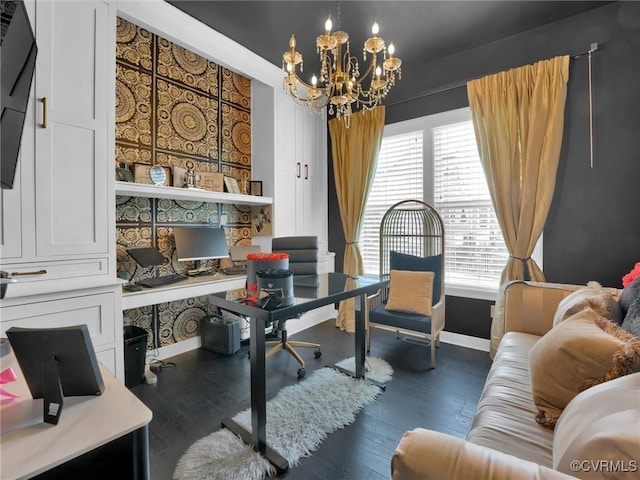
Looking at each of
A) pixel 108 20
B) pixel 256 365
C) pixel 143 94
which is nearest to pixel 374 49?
pixel 108 20

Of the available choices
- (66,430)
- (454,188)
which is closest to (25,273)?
(66,430)

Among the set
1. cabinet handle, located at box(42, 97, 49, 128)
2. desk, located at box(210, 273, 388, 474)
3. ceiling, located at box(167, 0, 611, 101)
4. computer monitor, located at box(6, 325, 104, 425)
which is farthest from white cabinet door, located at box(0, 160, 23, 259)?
ceiling, located at box(167, 0, 611, 101)

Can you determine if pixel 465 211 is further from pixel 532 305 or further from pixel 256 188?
pixel 256 188

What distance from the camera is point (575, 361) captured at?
1.09 metres

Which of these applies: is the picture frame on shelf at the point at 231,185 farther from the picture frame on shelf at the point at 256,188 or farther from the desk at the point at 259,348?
the desk at the point at 259,348

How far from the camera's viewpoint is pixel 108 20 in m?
2.08

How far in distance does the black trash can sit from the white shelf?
1.09 meters

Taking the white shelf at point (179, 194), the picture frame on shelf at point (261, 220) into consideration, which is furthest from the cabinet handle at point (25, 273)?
the picture frame on shelf at point (261, 220)

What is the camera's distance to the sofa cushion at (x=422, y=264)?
310 cm

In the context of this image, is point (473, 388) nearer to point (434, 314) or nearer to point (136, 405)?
point (434, 314)

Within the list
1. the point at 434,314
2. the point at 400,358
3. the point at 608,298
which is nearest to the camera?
the point at 608,298

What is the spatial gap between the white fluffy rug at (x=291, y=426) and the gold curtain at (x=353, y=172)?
1.36m

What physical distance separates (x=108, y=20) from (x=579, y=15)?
372 centimetres
